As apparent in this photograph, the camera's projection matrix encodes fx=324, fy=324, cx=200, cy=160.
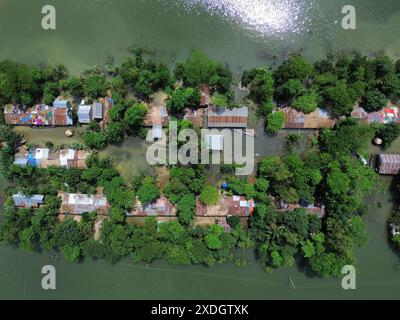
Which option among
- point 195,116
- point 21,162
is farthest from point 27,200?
point 195,116

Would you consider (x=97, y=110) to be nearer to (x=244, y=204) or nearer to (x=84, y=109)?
(x=84, y=109)

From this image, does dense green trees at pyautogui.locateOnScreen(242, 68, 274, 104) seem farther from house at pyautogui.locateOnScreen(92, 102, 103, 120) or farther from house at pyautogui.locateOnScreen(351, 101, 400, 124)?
house at pyautogui.locateOnScreen(92, 102, 103, 120)

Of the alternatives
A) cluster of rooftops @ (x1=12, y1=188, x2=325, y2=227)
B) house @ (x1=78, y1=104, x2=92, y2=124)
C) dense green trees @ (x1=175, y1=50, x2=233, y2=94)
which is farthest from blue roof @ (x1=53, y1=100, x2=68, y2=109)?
dense green trees @ (x1=175, y1=50, x2=233, y2=94)

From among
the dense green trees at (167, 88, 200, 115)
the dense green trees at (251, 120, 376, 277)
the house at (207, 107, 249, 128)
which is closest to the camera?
the dense green trees at (251, 120, 376, 277)

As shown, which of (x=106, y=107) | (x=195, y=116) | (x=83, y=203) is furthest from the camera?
(x=106, y=107)

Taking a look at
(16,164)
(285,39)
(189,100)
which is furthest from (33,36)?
(285,39)

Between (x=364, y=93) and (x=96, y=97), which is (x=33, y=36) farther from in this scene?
(x=364, y=93)
